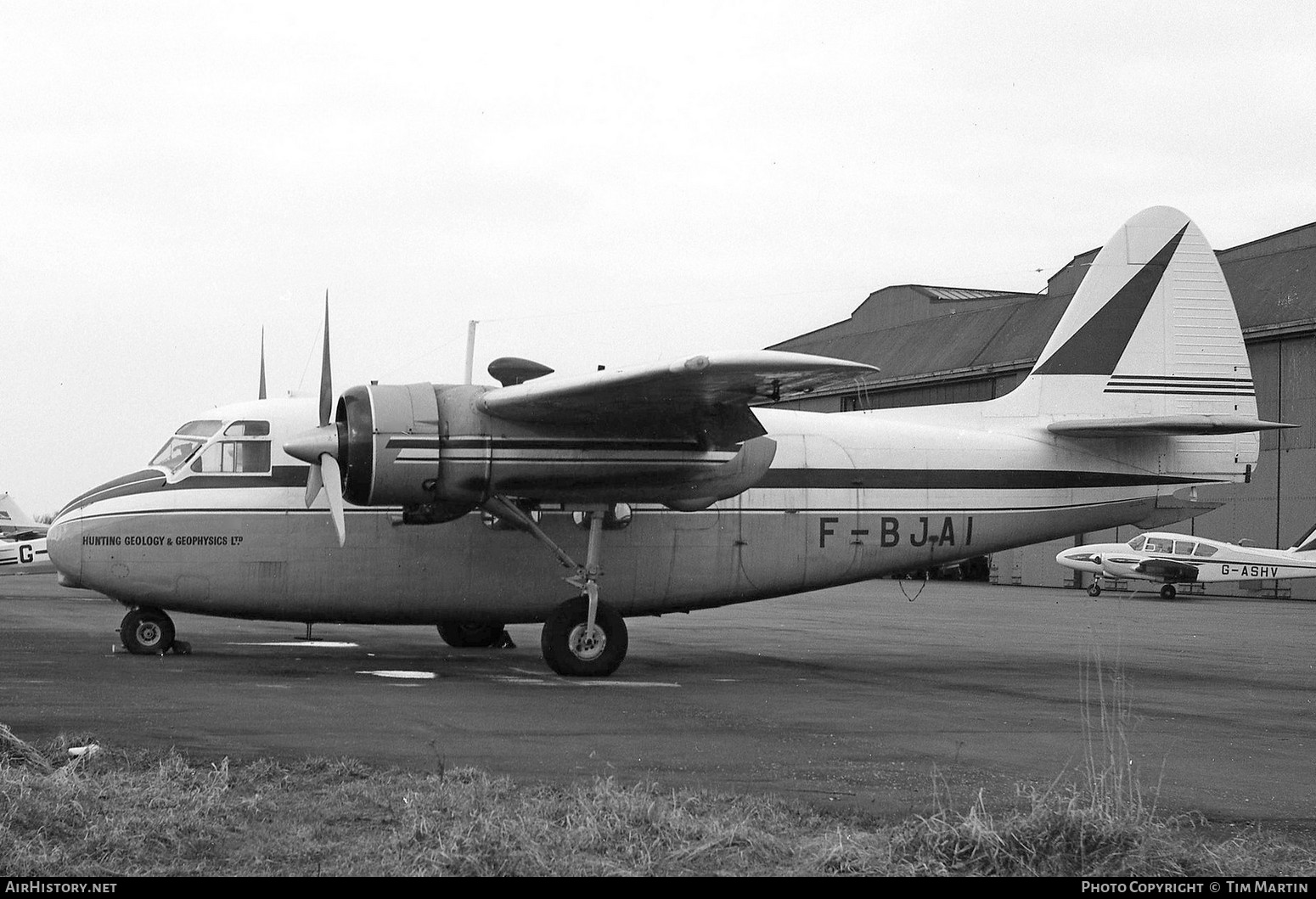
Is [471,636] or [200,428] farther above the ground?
[200,428]

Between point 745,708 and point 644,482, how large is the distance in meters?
3.21

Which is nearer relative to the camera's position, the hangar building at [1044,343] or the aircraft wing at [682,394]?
the aircraft wing at [682,394]

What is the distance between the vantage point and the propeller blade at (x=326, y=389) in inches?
575

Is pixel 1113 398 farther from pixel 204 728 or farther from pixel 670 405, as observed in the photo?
pixel 204 728

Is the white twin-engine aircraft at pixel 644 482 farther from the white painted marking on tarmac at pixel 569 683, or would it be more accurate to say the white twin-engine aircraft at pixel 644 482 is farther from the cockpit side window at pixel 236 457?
the white painted marking on tarmac at pixel 569 683

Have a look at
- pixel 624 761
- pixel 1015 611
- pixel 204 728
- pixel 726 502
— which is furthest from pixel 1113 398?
pixel 1015 611

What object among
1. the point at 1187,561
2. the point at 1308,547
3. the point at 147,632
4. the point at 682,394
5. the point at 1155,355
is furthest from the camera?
the point at 1187,561

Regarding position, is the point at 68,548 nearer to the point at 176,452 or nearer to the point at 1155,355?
the point at 176,452

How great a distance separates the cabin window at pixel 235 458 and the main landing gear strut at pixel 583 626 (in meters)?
3.00

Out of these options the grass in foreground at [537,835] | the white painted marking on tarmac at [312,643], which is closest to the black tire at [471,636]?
the white painted marking on tarmac at [312,643]

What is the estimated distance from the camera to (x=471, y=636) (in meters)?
18.3

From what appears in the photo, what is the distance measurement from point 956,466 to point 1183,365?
152 inches

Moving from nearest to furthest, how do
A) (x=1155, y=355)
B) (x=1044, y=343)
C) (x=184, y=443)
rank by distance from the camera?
(x=184, y=443) < (x=1155, y=355) < (x=1044, y=343)

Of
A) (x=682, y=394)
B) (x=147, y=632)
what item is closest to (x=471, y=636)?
(x=147, y=632)
